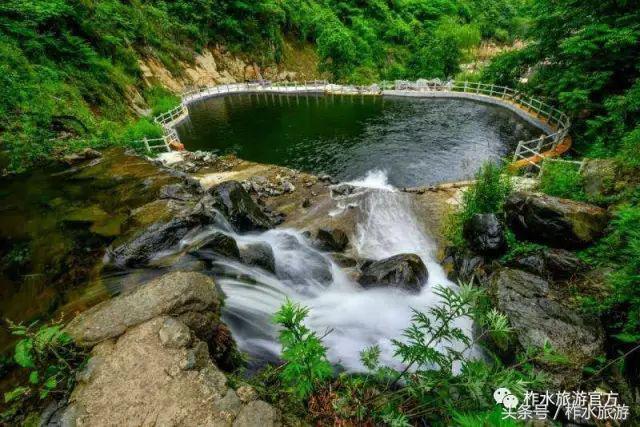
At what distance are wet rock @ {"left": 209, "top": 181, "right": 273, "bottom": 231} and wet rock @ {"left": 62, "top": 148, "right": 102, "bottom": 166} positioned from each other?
6.39 metres

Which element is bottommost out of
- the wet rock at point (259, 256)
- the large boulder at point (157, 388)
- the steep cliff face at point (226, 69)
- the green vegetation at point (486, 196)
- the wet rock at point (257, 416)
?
the wet rock at point (259, 256)

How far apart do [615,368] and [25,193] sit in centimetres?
Answer: 1545

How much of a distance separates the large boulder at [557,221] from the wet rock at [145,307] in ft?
25.8

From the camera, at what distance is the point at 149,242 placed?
24.2ft

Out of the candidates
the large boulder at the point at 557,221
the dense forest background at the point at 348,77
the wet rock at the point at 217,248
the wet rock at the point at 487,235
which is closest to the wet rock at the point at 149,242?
the wet rock at the point at 217,248

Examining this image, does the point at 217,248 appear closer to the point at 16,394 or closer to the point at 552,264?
the point at 16,394

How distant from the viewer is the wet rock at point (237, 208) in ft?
32.1

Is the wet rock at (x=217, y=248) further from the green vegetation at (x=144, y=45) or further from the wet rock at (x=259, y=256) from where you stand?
the green vegetation at (x=144, y=45)

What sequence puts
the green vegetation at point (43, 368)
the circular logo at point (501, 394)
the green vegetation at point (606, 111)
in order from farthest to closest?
the green vegetation at point (606, 111)
the green vegetation at point (43, 368)
the circular logo at point (501, 394)

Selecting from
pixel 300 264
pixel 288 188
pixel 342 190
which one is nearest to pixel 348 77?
pixel 288 188

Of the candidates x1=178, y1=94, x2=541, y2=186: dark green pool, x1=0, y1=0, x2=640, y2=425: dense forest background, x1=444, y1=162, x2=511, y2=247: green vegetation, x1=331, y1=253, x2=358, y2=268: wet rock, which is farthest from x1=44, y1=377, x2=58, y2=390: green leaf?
x1=178, y1=94, x2=541, y2=186: dark green pool

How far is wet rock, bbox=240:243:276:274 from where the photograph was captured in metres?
7.98

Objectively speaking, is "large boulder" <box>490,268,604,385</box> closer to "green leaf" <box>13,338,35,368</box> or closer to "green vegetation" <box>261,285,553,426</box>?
"green vegetation" <box>261,285,553,426</box>

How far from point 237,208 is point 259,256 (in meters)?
2.42
